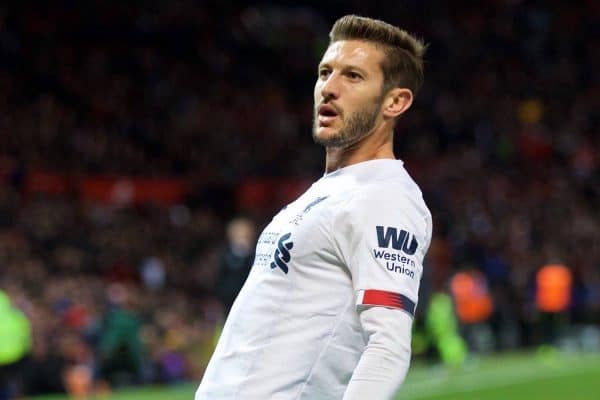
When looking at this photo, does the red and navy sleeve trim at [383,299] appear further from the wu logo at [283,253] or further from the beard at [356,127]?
the beard at [356,127]

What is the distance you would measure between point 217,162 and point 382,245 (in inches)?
769

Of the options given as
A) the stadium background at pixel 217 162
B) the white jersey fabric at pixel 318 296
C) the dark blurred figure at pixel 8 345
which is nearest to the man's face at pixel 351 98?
the white jersey fabric at pixel 318 296

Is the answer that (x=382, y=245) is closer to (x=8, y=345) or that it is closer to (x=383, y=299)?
(x=383, y=299)

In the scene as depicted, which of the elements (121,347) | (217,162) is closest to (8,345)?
(121,347)

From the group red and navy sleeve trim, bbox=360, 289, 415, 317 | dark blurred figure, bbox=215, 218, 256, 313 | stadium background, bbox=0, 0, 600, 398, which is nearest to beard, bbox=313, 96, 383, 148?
red and navy sleeve trim, bbox=360, 289, 415, 317

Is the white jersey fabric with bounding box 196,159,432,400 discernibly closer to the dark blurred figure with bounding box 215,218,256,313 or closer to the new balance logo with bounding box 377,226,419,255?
the new balance logo with bounding box 377,226,419,255

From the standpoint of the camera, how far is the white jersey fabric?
2.75 meters

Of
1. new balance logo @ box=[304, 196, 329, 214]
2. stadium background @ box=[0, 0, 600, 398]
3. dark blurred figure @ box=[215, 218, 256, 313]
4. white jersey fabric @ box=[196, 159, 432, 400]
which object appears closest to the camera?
white jersey fabric @ box=[196, 159, 432, 400]

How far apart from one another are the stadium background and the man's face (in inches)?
401

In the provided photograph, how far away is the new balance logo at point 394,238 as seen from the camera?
271cm

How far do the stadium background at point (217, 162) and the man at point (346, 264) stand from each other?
10156mm

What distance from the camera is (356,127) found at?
2936 mm

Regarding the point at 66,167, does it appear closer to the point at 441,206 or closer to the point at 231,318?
the point at 441,206

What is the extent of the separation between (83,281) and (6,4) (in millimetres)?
9593
